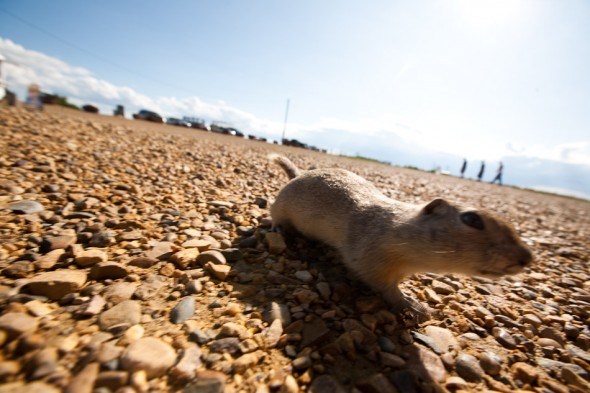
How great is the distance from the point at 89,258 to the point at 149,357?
1.33m

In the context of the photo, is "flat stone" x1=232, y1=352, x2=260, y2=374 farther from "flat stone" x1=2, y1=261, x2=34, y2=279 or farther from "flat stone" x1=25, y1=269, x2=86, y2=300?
"flat stone" x1=2, y1=261, x2=34, y2=279

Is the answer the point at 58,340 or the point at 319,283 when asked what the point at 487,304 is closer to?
the point at 319,283

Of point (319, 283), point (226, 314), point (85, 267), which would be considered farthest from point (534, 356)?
point (85, 267)

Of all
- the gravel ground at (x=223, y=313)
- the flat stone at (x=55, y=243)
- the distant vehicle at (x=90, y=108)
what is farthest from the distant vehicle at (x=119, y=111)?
the flat stone at (x=55, y=243)

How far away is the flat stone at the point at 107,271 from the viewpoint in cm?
232

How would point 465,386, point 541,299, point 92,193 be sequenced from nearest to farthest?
point 465,386 → point 541,299 → point 92,193

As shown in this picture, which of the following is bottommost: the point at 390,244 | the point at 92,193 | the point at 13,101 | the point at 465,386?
the point at 465,386

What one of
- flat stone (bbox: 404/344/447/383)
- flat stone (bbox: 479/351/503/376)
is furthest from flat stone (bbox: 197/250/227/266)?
flat stone (bbox: 479/351/503/376)

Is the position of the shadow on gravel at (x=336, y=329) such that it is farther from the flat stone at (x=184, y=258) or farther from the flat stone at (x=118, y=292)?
the flat stone at (x=118, y=292)

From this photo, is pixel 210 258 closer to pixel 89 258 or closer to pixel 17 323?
pixel 89 258

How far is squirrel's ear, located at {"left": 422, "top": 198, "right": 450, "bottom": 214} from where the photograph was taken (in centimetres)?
259

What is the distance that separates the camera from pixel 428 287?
3.31m

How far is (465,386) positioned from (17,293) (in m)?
3.16

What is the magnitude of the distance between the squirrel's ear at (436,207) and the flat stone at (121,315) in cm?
252
